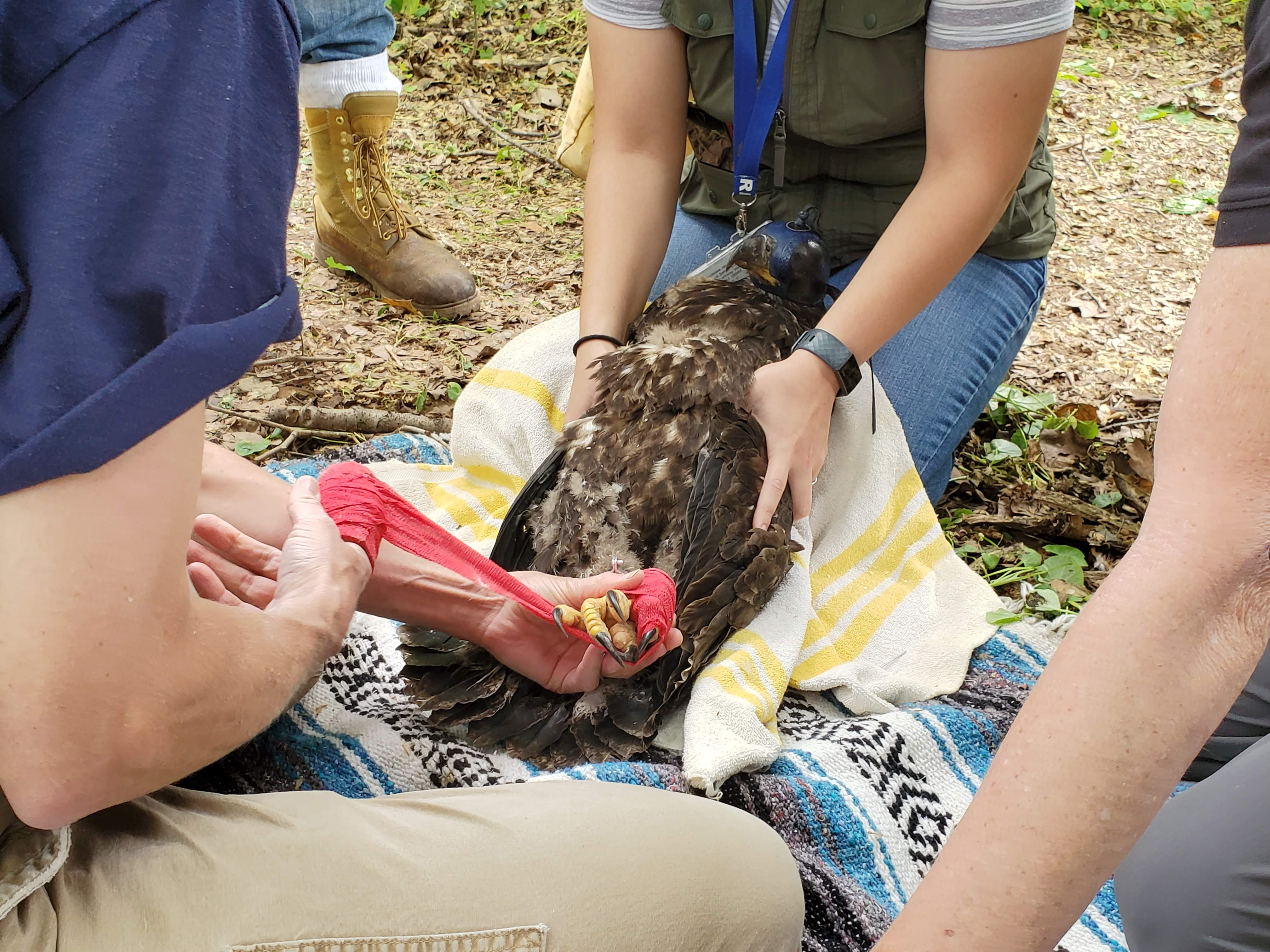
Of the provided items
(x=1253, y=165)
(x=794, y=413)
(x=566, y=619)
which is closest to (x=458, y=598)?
(x=566, y=619)

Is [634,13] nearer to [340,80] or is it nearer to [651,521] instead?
[651,521]

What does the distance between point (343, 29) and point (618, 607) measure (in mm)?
2859

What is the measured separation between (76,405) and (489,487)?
196 centimetres

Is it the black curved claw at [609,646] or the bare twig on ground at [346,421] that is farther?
the bare twig on ground at [346,421]

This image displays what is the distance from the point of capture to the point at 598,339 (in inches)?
107

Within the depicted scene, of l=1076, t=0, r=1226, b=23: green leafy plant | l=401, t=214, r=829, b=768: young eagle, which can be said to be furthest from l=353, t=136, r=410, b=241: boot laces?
l=1076, t=0, r=1226, b=23: green leafy plant

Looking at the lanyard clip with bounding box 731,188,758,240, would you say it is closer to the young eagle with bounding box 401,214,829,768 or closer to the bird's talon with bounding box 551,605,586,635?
the young eagle with bounding box 401,214,829,768

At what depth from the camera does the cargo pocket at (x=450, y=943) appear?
1209 mm

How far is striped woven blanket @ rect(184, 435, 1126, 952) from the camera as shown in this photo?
73.0 inches

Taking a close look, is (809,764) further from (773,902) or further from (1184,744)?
(1184,744)

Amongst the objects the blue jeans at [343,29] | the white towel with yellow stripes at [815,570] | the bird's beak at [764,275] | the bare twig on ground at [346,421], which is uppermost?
the blue jeans at [343,29]

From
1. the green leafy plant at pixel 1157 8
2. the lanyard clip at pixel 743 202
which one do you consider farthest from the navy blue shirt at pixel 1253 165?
the green leafy plant at pixel 1157 8

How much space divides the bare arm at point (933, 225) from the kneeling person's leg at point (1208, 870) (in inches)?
39.3

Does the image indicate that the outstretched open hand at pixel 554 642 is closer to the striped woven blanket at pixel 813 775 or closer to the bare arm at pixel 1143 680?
the striped woven blanket at pixel 813 775
